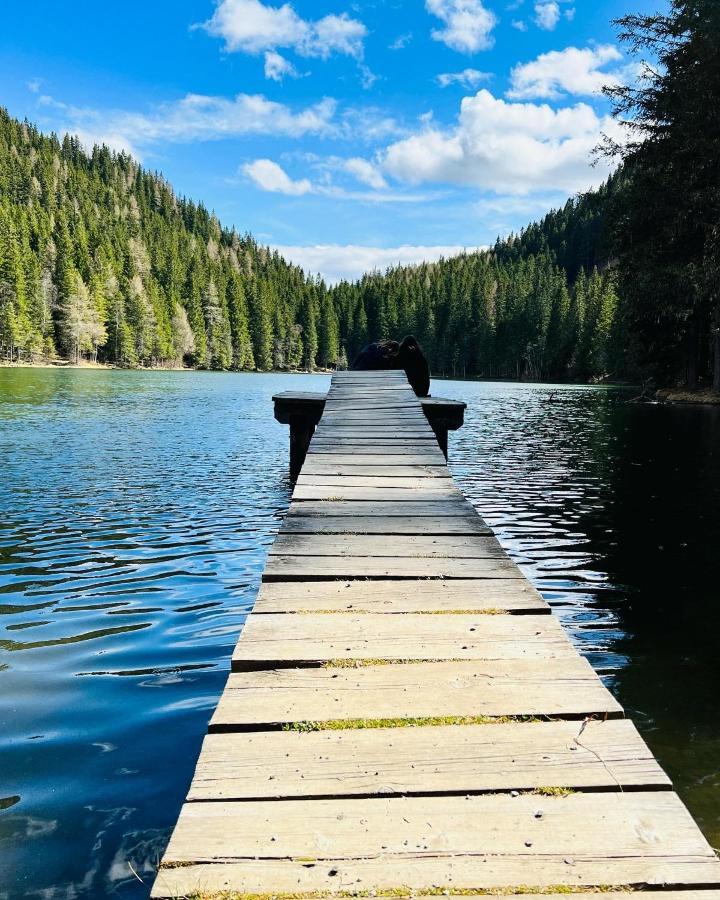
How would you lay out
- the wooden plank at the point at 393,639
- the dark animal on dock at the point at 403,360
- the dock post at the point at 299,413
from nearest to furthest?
the wooden plank at the point at 393,639 < the dock post at the point at 299,413 < the dark animal on dock at the point at 403,360

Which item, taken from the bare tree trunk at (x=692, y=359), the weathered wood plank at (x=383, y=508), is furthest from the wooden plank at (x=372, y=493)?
the bare tree trunk at (x=692, y=359)

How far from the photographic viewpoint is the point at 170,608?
19.5 feet

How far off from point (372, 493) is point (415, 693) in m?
3.36

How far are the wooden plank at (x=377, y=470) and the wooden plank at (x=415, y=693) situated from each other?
3.78 meters

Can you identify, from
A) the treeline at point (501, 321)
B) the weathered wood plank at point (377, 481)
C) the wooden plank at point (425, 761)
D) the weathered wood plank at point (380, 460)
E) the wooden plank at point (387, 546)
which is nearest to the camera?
the wooden plank at point (425, 761)

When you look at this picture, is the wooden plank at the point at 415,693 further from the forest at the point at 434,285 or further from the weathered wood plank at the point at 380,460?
the forest at the point at 434,285

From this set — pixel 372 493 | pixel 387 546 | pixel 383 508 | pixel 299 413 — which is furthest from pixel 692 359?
pixel 387 546

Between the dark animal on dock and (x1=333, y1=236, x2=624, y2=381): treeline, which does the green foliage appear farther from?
(x1=333, y1=236, x2=624, y2=381): treeline

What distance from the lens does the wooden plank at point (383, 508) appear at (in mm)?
5062

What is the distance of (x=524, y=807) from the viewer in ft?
5.97

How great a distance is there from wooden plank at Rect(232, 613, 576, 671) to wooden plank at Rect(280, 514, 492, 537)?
147 centimetres

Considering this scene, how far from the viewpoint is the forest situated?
29719mm

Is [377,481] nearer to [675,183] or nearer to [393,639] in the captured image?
[393,639]

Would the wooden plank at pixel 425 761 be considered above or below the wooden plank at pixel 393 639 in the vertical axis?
below
